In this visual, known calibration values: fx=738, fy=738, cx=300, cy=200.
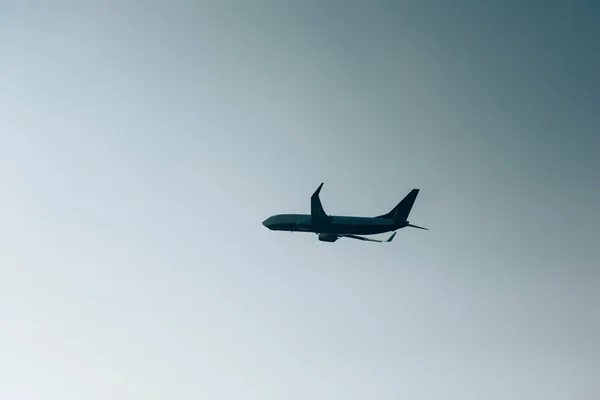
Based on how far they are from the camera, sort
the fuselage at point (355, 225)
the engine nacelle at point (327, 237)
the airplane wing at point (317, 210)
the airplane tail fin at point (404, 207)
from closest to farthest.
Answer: the airplane wing at point (317, 210), the fuselage at point (355, 225), the airplane tail fin at point (404, 207), the engine nacelle at point (327, 237)

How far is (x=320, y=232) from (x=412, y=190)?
778 inches

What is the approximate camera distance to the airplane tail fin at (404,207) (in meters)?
142

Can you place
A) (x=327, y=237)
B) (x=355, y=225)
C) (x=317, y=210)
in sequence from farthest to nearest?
(x=327, y=237) → (x=355, y=225) → (x=317, y=210)

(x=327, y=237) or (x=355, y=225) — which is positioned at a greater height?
(x=327, y=237)

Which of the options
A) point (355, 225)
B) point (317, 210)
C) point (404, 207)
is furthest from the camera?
point (404, 207)

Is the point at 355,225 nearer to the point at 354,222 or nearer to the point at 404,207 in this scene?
the point at 354,222

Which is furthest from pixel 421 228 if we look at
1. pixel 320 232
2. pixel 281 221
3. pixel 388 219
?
pixel 281 221

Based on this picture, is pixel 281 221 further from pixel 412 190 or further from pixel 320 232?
pixel 412 190

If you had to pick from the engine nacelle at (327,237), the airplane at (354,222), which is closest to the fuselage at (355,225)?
the airplane at (354,222)

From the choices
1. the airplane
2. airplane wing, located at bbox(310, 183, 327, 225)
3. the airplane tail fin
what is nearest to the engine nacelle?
the airplane

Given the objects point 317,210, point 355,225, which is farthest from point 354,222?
point 317,210

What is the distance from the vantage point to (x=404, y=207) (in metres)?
143

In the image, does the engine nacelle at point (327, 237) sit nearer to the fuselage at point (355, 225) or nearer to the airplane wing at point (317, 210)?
the fuselage at point (355, 225)

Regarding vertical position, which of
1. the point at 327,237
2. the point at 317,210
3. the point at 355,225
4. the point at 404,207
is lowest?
the point at 355,225
